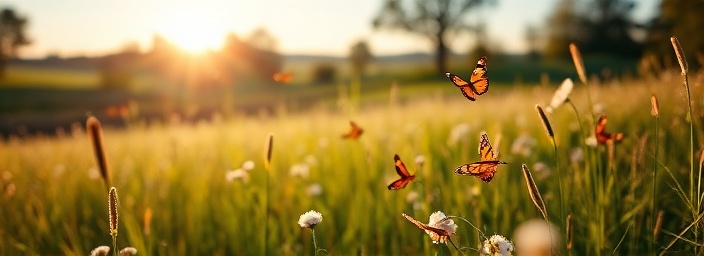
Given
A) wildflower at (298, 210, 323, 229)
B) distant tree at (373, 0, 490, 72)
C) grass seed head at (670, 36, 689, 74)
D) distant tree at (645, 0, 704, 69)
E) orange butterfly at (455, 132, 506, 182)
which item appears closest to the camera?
orange butterfly at (455, 132, 506, 182)

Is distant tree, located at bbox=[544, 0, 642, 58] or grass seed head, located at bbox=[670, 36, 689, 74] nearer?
grass seed head, located at bbox=[670, 36, 689, 74]

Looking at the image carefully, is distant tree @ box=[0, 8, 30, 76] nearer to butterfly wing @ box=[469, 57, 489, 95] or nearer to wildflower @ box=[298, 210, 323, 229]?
wildflower @ box=[298, 210, 323, 229]

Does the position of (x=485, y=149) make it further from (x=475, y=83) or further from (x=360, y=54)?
(x=360, y=54)

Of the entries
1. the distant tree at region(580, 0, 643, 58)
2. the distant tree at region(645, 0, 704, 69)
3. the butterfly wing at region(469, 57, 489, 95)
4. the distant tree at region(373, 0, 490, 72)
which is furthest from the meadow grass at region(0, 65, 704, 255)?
the distant tree at region(580, 0, 643, 58)

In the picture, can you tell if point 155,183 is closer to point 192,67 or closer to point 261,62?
point 192,67

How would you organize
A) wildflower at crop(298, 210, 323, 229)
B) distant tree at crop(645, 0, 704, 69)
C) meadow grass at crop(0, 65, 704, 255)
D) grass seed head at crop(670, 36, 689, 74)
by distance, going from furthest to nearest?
distant tree at crop(645, 0, 704, 69)
meadow grass at crop(0, 65, 704, 255)
wildflower at crop(298, 210, 323, 229)
grass seed head at crop(670, 36, 689, 74)

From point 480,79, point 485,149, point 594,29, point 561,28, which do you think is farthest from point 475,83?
point 594,29
